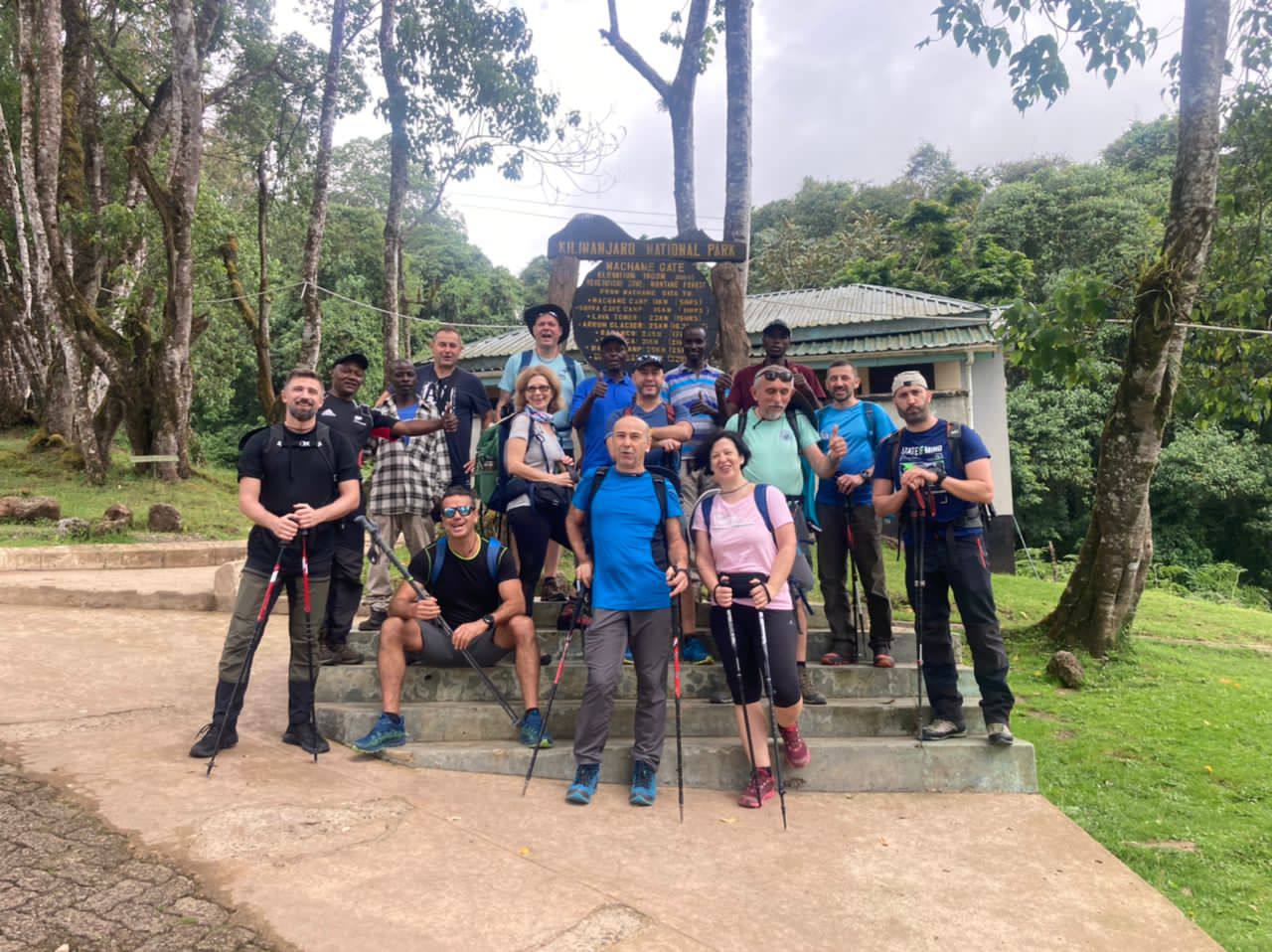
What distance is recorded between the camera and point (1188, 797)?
492 cm

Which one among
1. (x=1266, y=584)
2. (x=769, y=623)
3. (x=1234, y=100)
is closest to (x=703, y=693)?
(x=769, y=623)

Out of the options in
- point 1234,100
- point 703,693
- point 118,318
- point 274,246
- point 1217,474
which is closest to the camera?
point 703,693

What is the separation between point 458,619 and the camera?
4.95 m

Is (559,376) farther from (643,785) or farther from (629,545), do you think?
(643,785)

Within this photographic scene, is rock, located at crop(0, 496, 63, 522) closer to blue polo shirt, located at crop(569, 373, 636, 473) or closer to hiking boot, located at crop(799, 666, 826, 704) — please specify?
blue polo shirt, located at crop(569, 373, 636, 473)

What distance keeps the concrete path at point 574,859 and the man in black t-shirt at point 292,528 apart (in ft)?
0.99

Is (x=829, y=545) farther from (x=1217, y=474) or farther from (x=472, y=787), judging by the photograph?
(x=1217, y=474)

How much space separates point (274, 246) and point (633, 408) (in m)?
31.9

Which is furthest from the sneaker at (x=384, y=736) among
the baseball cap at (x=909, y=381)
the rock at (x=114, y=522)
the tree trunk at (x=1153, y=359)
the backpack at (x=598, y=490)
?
the rock at (x=114, y=522)

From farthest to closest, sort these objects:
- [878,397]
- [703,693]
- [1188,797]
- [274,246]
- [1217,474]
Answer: [274,246] → [1217,474] → [878,397] → [703,693] → [1188,797]

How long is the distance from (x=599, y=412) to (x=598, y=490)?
48.6 inches

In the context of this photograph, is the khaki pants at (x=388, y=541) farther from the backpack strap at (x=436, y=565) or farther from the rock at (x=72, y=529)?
the rock at (x=72, y=529)

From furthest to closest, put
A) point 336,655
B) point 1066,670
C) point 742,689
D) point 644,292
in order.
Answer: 1. point 644,292
2. point 1066,670
3. point 336,655
4. point 742,689

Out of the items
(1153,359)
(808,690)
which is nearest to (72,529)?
(808,690)
